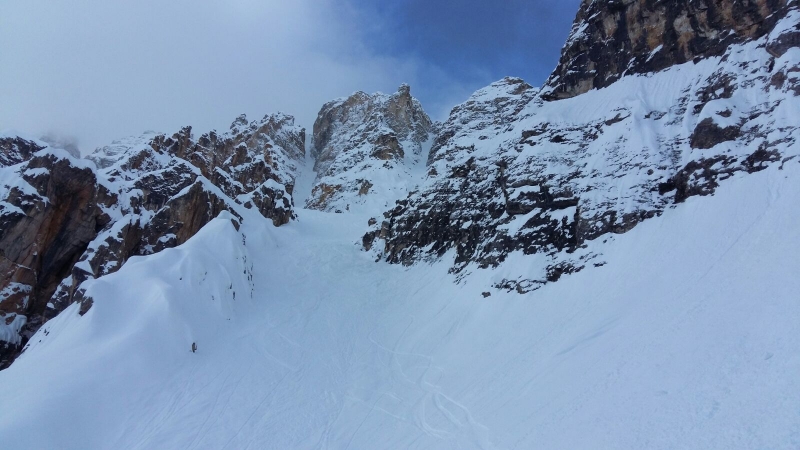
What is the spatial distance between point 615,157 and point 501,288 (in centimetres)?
908

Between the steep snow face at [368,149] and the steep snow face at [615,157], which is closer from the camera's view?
the steep snow face at [615,157]

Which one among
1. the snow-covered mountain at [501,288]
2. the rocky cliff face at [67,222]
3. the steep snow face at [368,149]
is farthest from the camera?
the steep snow face at [368,149]

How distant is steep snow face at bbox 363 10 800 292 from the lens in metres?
18.3

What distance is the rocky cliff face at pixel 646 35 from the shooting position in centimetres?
2317

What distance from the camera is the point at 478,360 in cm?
1585

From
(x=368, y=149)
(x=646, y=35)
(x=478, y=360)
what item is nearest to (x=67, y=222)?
(x=478, y=360)

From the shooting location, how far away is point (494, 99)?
6581 cm

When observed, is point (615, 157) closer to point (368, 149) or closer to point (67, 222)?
point (67, 222)

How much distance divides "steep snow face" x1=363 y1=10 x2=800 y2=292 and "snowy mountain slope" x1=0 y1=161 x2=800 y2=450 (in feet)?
3.96

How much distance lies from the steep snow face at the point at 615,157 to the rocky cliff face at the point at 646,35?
1138mm

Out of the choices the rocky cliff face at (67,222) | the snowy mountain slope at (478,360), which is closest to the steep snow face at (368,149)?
the rocky cliff face at (67,222)

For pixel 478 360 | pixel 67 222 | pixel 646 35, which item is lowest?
pixel 67 222

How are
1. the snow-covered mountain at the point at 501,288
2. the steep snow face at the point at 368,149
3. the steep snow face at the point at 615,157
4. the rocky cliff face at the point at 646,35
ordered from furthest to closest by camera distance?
→ 1. the steep snow face at the point at 368,149
2. the rocky cliff face at the point at 646,35
3. the steep snow face at the point at 615,157
4. the snow-covered mountain at the point at 501,288

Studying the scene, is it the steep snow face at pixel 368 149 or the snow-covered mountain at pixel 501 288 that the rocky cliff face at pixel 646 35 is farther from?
the steep snow face at pixel 368 149
